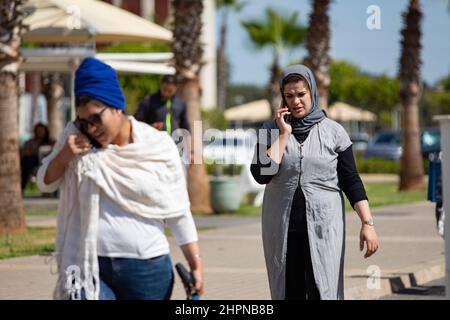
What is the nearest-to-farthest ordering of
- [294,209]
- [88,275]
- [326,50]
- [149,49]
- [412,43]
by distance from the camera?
[88,275] → [294,209] → [326,50] → [412,43] → [149,49]

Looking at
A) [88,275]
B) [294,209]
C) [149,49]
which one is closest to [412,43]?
[294,209]

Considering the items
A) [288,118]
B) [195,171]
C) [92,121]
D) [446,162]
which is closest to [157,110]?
[195,171]

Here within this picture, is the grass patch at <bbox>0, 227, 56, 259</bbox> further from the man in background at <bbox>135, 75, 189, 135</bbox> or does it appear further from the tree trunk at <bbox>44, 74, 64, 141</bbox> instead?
the tree trunk at <bbox>44, 74, 64, 141</bbox>

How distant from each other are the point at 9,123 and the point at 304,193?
8696mm

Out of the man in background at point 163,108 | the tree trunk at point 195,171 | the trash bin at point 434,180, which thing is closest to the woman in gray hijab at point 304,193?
the trash bin at point 434,180

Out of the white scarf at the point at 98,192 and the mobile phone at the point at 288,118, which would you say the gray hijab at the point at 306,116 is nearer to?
the mobile phone at the point at 288,118

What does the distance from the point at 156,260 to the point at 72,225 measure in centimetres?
41

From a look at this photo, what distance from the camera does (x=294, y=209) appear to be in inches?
250

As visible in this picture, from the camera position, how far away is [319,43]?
23.8 m

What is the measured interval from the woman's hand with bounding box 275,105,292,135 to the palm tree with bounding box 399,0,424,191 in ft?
62.5

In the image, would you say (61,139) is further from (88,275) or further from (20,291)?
(20,291)

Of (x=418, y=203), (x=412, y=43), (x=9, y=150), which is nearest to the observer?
(x=9, y=150)

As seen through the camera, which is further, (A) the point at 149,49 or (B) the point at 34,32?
(A) the point at 149,49

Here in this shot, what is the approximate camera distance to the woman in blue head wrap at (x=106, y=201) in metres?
4.95
